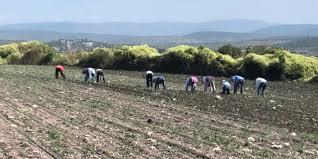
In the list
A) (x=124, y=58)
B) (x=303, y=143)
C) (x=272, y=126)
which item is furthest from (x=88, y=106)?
(x=124, y=58)

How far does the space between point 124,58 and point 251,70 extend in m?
17.9

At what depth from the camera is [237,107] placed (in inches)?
1116

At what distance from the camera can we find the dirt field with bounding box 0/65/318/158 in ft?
54.4

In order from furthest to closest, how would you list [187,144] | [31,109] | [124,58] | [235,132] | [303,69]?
[124,58] → [303,69] → [31,109] → [235,132] → [187,144]

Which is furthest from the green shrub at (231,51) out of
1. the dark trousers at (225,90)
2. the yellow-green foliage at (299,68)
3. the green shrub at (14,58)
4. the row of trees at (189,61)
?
the dark trousers at (225,90)

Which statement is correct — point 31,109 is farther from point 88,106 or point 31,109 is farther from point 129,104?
point 129,104

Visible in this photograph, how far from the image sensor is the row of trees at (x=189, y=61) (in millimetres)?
56375

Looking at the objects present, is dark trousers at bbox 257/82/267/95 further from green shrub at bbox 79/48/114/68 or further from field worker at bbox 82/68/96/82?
green shrub at bbox 79/48/114/68

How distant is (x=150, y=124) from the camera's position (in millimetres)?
21641

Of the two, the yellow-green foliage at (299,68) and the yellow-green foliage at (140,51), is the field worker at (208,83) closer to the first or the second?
the yellow-green foliage at (299,68)

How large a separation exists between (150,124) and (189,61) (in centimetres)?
4146

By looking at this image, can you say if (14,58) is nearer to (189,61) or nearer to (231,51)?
(189,61)

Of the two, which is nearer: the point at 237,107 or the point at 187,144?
the point at 187,144

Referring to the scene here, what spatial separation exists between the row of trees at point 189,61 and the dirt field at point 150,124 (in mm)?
21453
